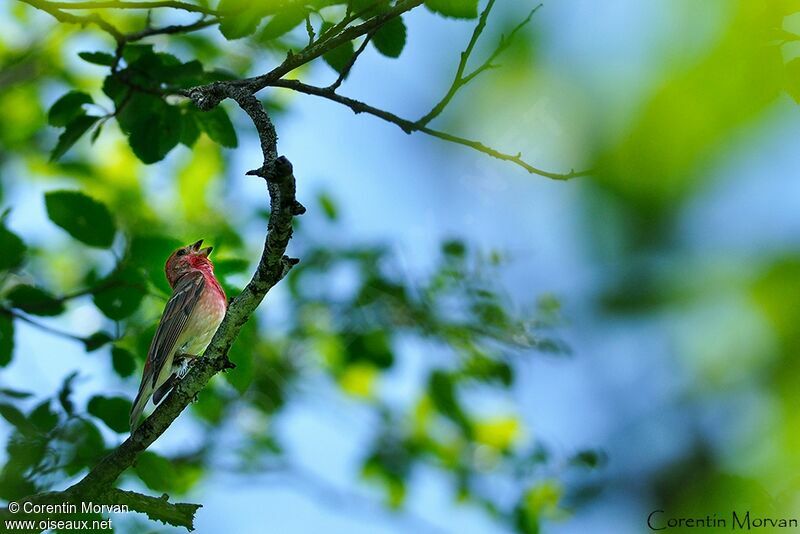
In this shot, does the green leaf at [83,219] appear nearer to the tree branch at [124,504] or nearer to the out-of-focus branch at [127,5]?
the out-of-focus branch at [127,5]

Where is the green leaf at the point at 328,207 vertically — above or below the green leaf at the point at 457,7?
above

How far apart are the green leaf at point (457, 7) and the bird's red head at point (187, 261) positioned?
3.48 m

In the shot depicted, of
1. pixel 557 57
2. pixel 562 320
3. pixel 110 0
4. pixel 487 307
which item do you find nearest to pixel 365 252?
pixel 487 307

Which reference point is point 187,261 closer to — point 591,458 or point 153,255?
point 153,255

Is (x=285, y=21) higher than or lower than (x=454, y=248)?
lower

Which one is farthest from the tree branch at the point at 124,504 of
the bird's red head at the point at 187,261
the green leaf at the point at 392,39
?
the bird's red head at the point at 187,261

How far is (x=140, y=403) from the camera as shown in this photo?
5.27 meters

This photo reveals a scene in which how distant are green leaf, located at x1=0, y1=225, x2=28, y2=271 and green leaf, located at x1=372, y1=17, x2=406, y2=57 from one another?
2.67 meters

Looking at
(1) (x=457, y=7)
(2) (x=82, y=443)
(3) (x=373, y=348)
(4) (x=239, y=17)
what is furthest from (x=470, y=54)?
(3) (x=373, y=348)

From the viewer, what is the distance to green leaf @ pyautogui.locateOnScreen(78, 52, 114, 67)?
17.2 ft

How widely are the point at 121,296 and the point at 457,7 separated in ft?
8.80

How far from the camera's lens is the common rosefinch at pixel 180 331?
225 inches

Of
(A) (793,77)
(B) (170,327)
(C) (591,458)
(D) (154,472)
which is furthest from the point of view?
(C) (591,458)

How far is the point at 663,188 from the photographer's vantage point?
14.9ft
